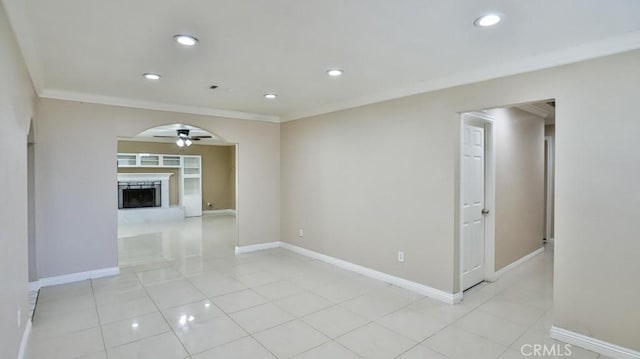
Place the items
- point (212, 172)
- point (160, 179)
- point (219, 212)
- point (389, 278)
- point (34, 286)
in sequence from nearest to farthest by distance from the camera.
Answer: point (34, 286)
point (389, 278)
point (160, 179)
point (212, 172)
point (219, 212)

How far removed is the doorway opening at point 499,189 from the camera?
3945 millimetres

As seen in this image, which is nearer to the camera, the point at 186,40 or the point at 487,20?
the point at 487,20

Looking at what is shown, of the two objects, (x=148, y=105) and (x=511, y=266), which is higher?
(x=148, y=105)

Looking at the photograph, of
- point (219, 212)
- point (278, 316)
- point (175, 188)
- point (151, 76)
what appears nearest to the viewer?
point (278, 316)

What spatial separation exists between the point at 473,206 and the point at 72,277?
517 cm

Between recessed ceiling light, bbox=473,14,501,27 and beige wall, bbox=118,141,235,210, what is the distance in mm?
9956

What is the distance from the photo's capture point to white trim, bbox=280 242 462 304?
142 inches

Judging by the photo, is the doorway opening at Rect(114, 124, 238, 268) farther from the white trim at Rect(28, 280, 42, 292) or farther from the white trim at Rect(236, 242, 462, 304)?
the white trim at Rect(28, 280, 42, 292)

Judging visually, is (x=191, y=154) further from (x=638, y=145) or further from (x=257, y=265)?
(x=638, y=145)

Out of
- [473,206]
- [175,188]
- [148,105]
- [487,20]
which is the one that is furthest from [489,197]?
[175,188]

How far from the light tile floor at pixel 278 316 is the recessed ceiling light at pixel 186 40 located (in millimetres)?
2415

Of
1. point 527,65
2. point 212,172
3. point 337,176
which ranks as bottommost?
point 337,176

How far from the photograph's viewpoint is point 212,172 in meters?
11.3

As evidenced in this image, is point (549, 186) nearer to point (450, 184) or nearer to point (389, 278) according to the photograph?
point (450, 184)
